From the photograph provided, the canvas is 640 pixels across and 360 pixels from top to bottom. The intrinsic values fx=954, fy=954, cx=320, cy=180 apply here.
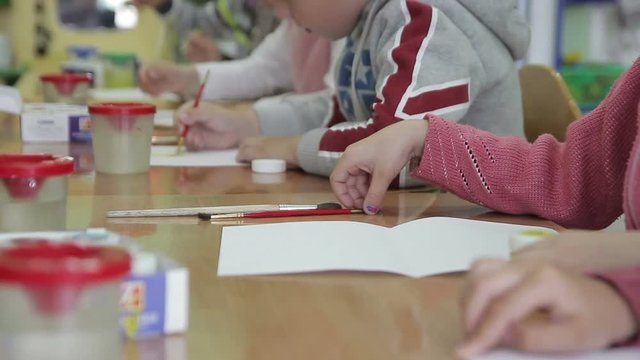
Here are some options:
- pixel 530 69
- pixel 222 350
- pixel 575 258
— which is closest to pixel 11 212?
pixel 222 350

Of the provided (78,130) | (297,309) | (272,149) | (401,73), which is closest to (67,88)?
(78,130)

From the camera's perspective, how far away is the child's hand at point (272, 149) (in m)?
1.22

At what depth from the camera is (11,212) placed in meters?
0.70

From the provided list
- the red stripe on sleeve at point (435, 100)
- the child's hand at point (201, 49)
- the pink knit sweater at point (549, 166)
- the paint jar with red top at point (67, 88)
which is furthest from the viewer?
the child's hand at point (201, 49)

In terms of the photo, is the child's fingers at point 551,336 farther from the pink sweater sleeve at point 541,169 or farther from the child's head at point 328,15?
the child's head at point 328,15

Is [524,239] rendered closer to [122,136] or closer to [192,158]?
[122,136]

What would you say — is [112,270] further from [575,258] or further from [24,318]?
[575,258]

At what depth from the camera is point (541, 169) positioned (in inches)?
34.4

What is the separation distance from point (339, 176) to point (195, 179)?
0.27 m

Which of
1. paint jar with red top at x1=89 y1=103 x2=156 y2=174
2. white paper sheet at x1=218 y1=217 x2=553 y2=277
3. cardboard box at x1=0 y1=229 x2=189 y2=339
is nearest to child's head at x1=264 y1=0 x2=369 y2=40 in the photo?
paint jar with red top at x1=89 y1=103 x2=156 y2=174

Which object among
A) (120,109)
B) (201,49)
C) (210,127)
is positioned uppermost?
(120,109)

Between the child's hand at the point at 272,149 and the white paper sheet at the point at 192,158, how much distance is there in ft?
0.06

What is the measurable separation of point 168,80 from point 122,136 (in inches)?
39.0

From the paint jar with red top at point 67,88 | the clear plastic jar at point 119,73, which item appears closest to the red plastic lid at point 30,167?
the paint jar with red top at point 67,88
